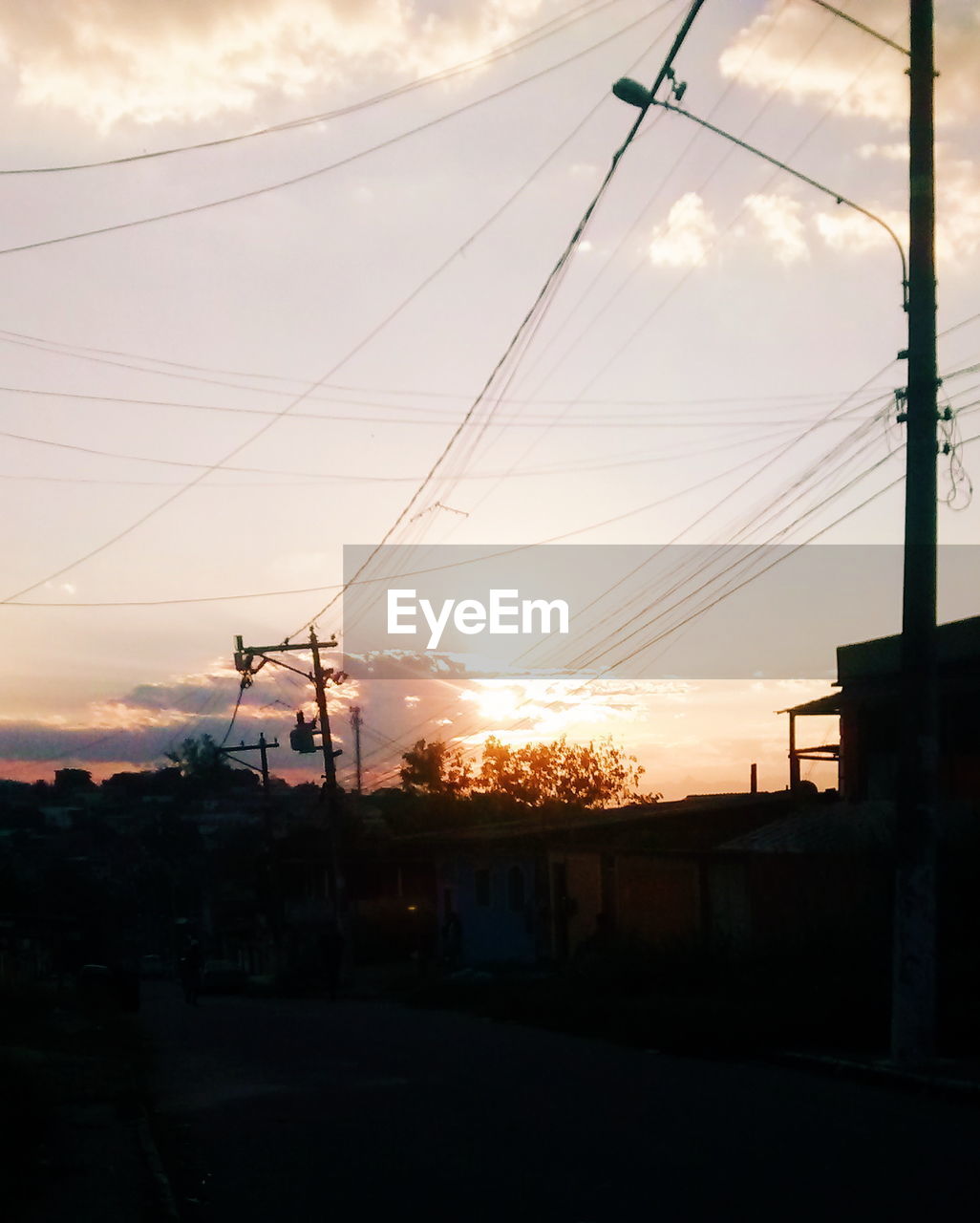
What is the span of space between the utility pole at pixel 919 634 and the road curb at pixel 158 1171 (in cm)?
724

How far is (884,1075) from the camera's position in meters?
14.0

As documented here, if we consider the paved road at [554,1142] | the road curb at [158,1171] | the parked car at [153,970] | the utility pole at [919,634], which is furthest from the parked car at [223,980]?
the road curb at [158,1171]

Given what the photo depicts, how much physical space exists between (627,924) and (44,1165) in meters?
26.1

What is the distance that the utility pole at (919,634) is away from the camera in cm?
1431

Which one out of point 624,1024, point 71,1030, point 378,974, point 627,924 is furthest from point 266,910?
point 624,1024

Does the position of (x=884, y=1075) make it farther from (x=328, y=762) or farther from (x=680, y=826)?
(x=328, y=762)

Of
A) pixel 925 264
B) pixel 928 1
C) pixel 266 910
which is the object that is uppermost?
pixel 928 1

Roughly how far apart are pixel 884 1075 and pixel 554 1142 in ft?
16.1

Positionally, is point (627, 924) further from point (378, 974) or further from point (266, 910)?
point (266, 910)

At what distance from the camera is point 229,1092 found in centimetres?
1466

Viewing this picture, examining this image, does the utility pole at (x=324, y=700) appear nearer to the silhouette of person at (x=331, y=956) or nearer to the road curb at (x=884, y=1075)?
the silhouette of person at (x=331, y=956)

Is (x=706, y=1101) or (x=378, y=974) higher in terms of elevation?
(x=706, y=1101)

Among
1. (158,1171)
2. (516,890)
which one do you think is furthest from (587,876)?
(158,1171)

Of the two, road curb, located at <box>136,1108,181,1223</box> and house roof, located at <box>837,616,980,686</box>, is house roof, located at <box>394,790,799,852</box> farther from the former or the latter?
Answer: road curb, located at <box>136,1108,181,1223</box>
